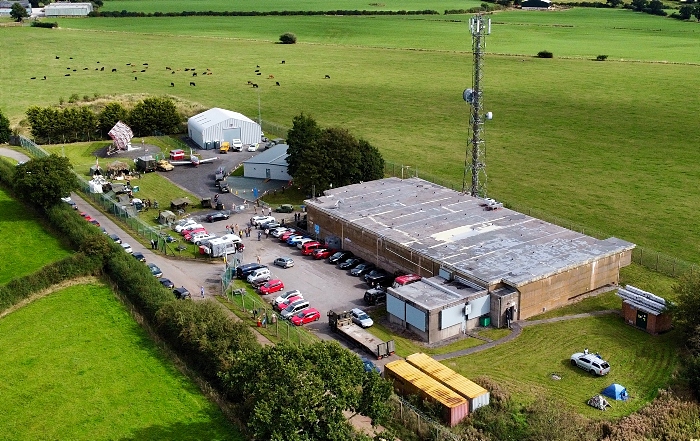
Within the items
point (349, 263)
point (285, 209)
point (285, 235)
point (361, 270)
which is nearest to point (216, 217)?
point (285, 209)

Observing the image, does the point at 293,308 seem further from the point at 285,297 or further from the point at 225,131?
the point at 225,131

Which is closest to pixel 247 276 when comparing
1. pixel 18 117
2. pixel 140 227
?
pixel 140 227

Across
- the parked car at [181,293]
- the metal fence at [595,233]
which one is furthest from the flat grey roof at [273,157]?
the parked car at [181,293]

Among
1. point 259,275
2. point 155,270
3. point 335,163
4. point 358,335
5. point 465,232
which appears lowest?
point 358,335

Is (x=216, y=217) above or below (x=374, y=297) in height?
above

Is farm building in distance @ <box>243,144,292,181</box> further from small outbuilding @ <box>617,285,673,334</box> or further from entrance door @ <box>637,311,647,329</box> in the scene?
entrance door @ <box>637,311,647,329</box>

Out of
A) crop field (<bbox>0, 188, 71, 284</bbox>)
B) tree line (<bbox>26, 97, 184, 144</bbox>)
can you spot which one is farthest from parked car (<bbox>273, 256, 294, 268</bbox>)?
tree line (<bbox>26, 97, 184, 144</bbox>)
